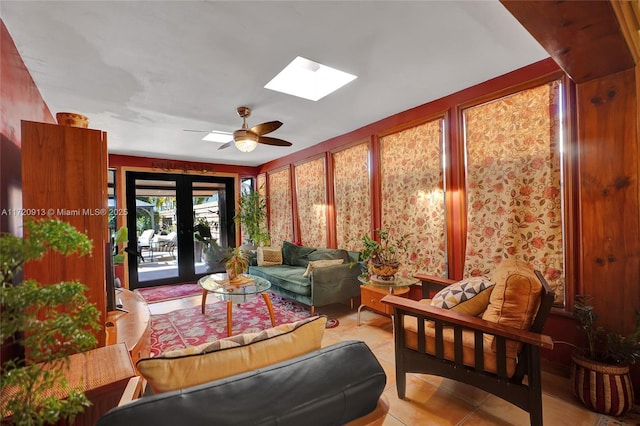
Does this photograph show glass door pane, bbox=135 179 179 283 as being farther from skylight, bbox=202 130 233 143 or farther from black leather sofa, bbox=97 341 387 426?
black leather sofa, bbox=97 341 387 426

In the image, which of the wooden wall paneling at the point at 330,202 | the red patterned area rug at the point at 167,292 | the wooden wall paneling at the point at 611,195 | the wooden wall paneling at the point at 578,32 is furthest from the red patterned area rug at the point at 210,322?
the wooden wall paneling at the point at 578,32

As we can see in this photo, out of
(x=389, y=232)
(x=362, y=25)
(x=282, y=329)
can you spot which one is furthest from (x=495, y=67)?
(x=282, y=329)

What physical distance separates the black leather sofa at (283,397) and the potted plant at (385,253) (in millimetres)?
2211

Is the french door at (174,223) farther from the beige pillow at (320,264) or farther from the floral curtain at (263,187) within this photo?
the beige pillow at (320,264)

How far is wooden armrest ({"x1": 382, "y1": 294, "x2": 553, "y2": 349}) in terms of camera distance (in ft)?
4.99

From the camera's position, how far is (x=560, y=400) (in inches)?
78.0

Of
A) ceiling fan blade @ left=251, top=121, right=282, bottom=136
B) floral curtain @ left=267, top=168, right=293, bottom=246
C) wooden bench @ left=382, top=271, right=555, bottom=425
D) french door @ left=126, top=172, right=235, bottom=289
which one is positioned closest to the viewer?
wooden bench @ left=382, top=271, right=555, bottom=425

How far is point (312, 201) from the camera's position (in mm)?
5020

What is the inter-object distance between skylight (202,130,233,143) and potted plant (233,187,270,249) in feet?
6.57

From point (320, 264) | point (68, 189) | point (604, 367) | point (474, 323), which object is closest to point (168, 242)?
point (320, 264)

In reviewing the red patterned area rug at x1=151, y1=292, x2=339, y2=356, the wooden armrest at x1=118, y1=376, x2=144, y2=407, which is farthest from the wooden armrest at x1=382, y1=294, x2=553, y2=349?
the red patterned area rug at x1=151, y1=292, x2=339, y2=356

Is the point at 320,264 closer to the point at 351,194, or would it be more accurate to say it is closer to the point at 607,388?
the point at 351,194

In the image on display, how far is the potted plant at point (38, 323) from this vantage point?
668 mm

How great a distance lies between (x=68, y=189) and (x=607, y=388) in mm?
3289
